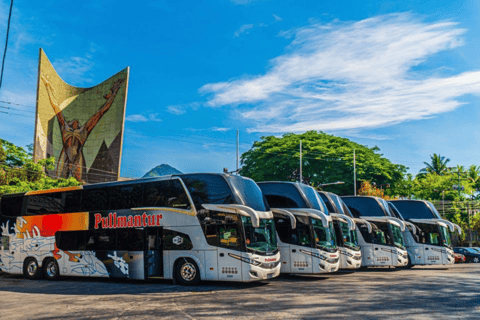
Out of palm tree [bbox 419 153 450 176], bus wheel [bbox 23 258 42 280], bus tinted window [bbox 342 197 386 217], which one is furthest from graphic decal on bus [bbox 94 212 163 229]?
palm tree [bbox 419 153 450 176]

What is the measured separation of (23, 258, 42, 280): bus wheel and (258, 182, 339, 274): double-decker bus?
10046 millimetres

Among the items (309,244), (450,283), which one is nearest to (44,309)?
(309,244)

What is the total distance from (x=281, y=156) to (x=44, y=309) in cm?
4461

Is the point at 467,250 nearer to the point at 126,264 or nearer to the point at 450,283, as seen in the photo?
the point at 450,283

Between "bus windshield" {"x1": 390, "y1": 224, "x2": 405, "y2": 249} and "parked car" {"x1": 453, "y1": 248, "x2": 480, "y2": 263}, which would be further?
"parked car" {"x1": 453, "y1": 248, "x2": 480, "y2": 263}

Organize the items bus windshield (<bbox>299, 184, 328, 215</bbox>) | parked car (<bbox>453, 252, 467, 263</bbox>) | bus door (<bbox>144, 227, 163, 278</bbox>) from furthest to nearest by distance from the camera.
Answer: parked car (<bbox>453, 252, 467, 263</bbox>) → bus windshield (<bbox>299, 184, 328, 215</bbox>) → bus door (<bbox>144, 227, 163, 278</bbox>)

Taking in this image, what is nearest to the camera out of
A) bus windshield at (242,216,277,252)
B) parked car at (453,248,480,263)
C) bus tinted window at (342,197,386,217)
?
bus windshield at (242,216,277,252)

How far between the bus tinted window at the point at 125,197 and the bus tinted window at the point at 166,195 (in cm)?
33

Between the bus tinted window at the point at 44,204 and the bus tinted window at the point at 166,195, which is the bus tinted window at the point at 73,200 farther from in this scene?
the bus tinted window at the point at 166,195

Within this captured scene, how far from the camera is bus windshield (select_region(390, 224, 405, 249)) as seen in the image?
23906 millimetres

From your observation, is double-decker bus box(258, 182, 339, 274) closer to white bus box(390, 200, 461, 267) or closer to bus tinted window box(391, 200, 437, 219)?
white bus box(390, 200, 461, 267)

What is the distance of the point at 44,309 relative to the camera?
1102cm

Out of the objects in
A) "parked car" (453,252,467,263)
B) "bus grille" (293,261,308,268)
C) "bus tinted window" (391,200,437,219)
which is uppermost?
"bus tinted window" (391,200,437,219)

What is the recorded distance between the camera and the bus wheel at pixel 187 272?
50.5ft
